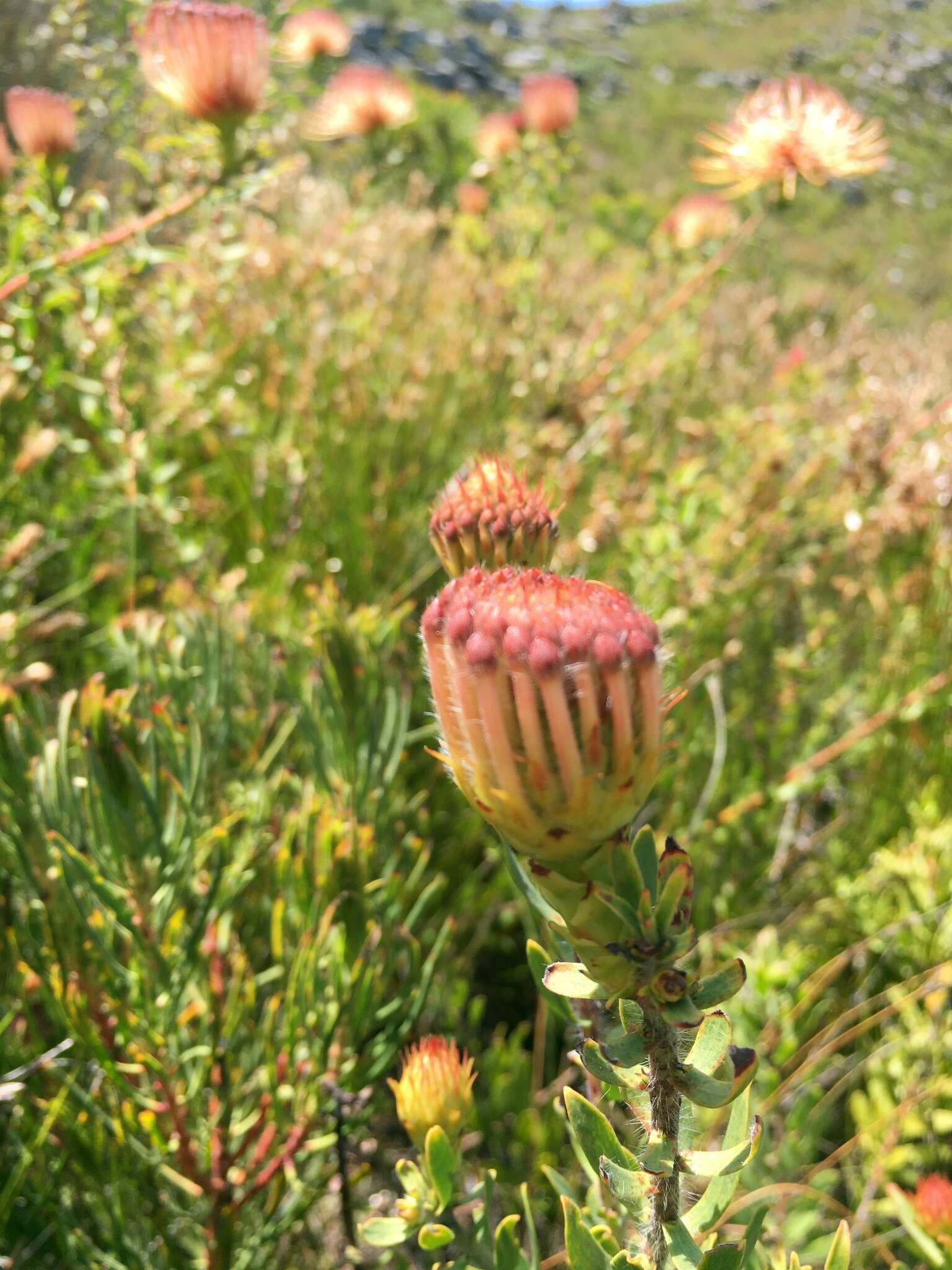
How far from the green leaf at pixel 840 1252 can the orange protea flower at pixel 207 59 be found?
1.78m

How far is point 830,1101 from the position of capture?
5.34 ft

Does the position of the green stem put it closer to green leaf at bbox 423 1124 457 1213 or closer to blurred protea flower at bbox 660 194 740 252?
green leaf at bbox 423 1124 457 1213

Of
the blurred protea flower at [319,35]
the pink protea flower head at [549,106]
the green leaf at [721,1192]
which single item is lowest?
the green leaf at [721,1192]

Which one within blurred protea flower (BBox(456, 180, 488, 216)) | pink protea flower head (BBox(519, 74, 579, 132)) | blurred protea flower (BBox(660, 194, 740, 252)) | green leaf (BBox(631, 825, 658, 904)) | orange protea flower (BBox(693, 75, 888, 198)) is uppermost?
pink protea flower head (BBox(519, 74, 579, 132))

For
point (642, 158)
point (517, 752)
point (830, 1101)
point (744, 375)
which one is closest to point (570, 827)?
point (517, 752)

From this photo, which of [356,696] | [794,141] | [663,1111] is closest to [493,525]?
[663,1111]

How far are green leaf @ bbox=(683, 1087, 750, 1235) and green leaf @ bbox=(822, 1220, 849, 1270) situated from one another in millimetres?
72

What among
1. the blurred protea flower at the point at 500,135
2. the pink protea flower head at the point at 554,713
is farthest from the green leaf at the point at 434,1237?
the blurred protea flower at the point at 500,135

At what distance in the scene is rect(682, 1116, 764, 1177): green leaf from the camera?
518 millimetres

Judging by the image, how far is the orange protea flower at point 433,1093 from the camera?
790 millimetres

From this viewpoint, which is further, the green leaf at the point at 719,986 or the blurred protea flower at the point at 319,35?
the blurred protea flower at the point at 319,35

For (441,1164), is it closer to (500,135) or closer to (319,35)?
(500,135)

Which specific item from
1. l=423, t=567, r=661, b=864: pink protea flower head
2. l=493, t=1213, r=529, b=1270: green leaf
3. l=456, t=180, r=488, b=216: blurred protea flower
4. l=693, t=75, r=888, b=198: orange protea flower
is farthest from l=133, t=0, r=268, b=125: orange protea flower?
l=456, t=180, r=488, b=216: blurred protea flower

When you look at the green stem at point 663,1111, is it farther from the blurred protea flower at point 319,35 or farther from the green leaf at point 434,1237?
the blurred protea flower at point 319,35
